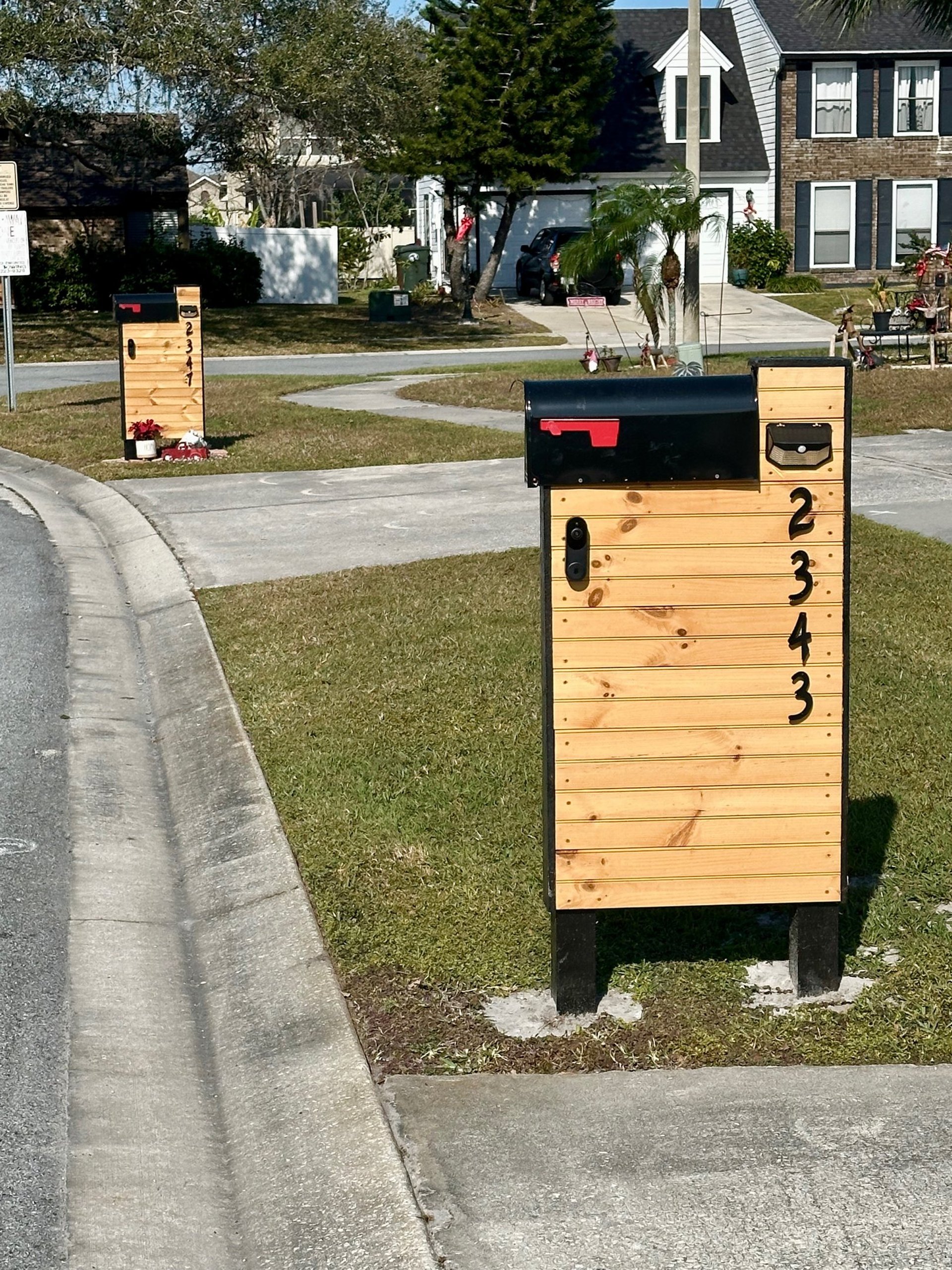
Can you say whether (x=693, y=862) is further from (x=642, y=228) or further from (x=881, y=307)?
(x=881, y=307)

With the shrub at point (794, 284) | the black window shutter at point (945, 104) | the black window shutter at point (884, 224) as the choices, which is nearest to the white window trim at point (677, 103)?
the black window shutter at point (884, 224)

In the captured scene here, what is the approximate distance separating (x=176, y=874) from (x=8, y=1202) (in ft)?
7.62

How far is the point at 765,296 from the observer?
4044cm

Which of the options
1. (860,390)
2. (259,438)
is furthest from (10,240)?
(860,390)

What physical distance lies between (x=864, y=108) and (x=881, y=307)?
1678 cm

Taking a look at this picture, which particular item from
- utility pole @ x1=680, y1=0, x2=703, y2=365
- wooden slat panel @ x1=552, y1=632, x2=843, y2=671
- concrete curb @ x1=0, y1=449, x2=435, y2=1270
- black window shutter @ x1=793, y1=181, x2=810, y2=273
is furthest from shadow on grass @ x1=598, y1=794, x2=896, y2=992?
black window shutter @ x1=793, y1=181, x2=810, y2=273

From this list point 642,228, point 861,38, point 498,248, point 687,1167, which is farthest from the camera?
point 861,38

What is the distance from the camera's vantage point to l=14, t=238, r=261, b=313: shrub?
37.0 m

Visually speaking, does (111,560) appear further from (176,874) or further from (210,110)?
(210,110)

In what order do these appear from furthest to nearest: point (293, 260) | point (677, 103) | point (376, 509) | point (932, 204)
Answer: point (677, 103) < point (932, 204) < point (293, 260) < point (376, 509)

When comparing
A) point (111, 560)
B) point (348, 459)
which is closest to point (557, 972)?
point (111, 560)

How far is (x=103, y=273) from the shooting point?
37625 mm

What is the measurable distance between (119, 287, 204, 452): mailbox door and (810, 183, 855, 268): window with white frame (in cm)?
3045

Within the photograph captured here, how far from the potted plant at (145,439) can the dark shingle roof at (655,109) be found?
29.5m
